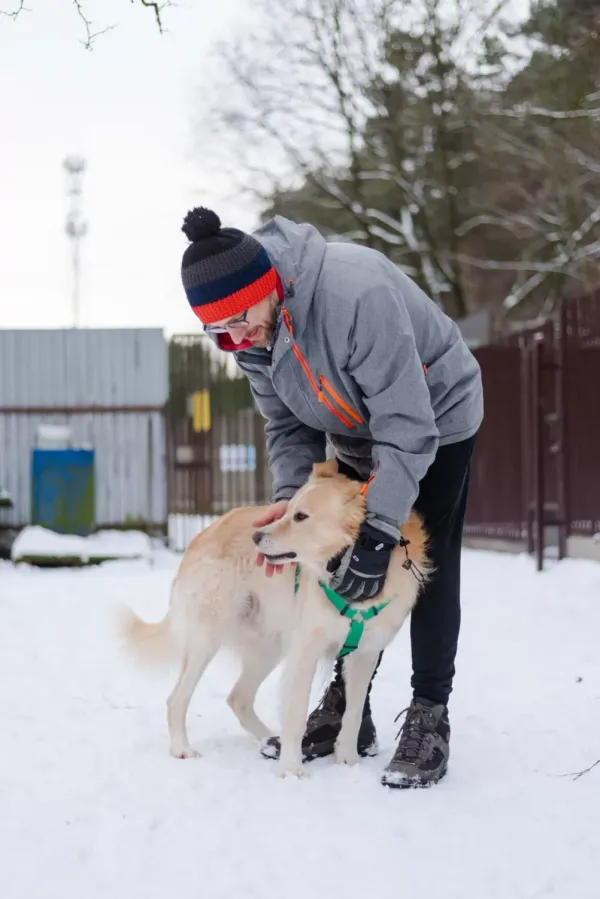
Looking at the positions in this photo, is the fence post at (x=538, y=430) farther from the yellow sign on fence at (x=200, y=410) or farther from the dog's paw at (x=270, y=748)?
the dog's paw at (x=270, y=748)

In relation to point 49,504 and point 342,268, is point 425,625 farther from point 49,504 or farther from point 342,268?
point 49,504

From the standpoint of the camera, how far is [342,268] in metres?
2.68

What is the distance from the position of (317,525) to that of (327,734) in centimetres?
83

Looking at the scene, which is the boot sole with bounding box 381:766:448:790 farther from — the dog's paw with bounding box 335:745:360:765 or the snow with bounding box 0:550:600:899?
the dog's paw with bounding box 335:745:360:765

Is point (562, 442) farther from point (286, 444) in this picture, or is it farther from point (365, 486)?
point (365, 486)

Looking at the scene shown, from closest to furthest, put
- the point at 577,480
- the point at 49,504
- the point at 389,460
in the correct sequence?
the point at 389,460, the point at 577,480, the point at 49,504

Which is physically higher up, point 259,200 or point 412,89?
point 412,89

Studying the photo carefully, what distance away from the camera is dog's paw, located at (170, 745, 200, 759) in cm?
314

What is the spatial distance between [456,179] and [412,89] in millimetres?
2235

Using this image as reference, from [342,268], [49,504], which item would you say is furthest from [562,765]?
[49,504]

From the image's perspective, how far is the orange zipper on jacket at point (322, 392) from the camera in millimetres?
2652

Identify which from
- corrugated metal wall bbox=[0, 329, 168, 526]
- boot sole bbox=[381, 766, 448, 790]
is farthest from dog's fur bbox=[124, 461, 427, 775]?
corrugated metal wall bbox=[0, 329, 168, 526]

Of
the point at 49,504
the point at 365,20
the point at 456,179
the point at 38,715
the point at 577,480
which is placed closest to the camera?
the point at 38,715

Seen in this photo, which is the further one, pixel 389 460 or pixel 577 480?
pixel 577 480
